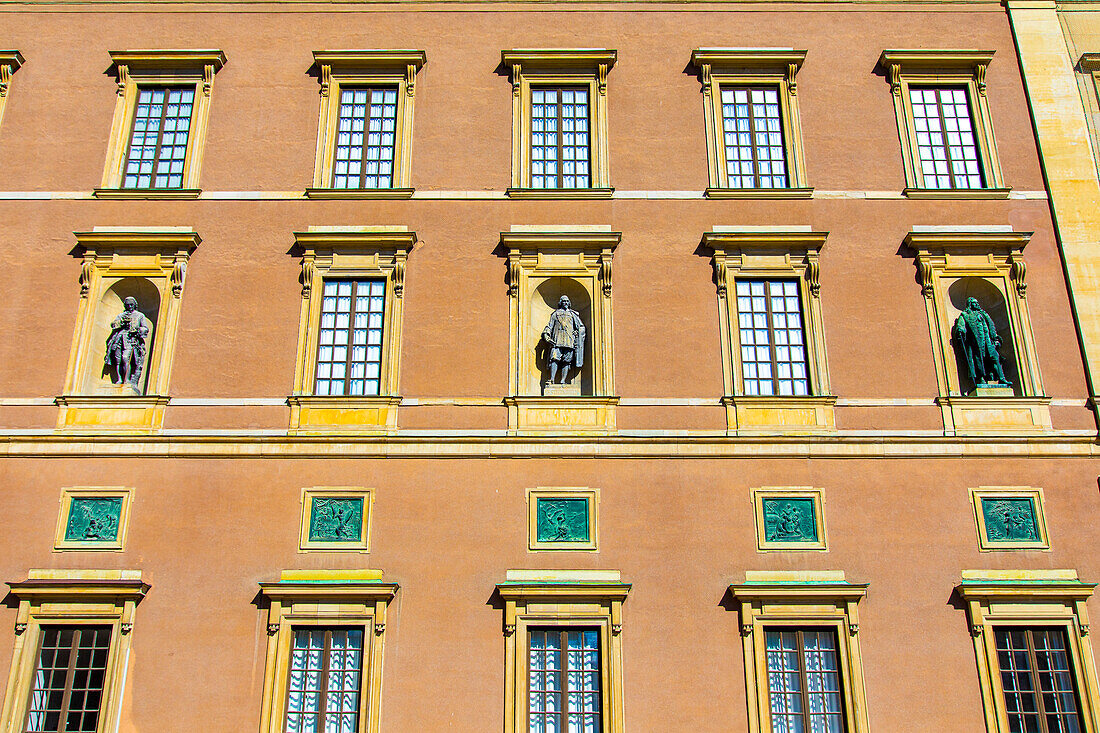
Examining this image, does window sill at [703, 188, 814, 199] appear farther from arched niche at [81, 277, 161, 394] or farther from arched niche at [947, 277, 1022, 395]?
arched niche at [81, 277, 161, 394]

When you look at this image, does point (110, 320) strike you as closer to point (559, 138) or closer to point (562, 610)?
point (559, 138)

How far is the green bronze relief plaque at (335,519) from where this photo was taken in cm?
1537

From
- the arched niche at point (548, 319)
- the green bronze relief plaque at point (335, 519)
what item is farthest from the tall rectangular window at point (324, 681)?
the arched niche at point (548, 319)

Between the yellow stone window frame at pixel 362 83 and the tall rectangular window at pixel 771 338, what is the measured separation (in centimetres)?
622

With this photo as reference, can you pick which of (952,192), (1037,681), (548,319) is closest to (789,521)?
(1037,681)

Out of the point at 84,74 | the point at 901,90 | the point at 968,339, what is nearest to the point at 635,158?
the point at 901,90

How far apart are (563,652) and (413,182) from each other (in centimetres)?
817

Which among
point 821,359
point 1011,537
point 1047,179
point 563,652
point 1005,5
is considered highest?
point 1005,5

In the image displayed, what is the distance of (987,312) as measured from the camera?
1708 centimetres

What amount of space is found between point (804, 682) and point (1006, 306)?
6984mm

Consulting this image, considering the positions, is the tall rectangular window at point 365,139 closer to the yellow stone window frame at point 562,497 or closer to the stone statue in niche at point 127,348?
the stone statue in niche at point 127,348

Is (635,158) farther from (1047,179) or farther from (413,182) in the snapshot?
(1047,179)

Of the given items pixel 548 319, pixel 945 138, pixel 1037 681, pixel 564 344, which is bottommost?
pixel 1037 681

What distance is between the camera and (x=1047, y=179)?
58.1 feet
